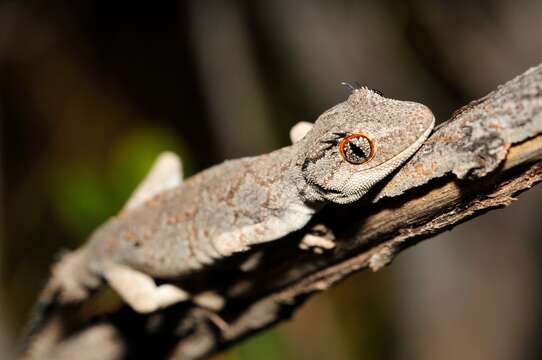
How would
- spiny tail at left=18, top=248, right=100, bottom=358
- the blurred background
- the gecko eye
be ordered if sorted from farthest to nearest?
1. the blurred background
2. spiny tail at left=18, top=248, right=100, bottom=358
3. the gecko eye

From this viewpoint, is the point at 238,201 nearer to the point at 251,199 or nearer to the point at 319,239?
the point at 251,199

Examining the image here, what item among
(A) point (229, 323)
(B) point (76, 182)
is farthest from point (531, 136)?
(B) point (76, 182)

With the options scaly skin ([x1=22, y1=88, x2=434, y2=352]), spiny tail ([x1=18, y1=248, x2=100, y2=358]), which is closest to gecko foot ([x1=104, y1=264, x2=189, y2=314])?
scaly skin ([x1=22, y1=88, x2=434, y2=352])

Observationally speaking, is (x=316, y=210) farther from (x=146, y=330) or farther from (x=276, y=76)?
(x=276, y=76)

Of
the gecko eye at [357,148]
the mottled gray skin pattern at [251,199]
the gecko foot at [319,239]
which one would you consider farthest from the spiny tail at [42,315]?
the gecko eye at [357,148]

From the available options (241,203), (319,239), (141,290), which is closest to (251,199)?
(241,203)

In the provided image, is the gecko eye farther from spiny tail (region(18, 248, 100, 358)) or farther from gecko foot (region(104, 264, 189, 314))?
spiny tail (region(18, 248, 100, 358))
